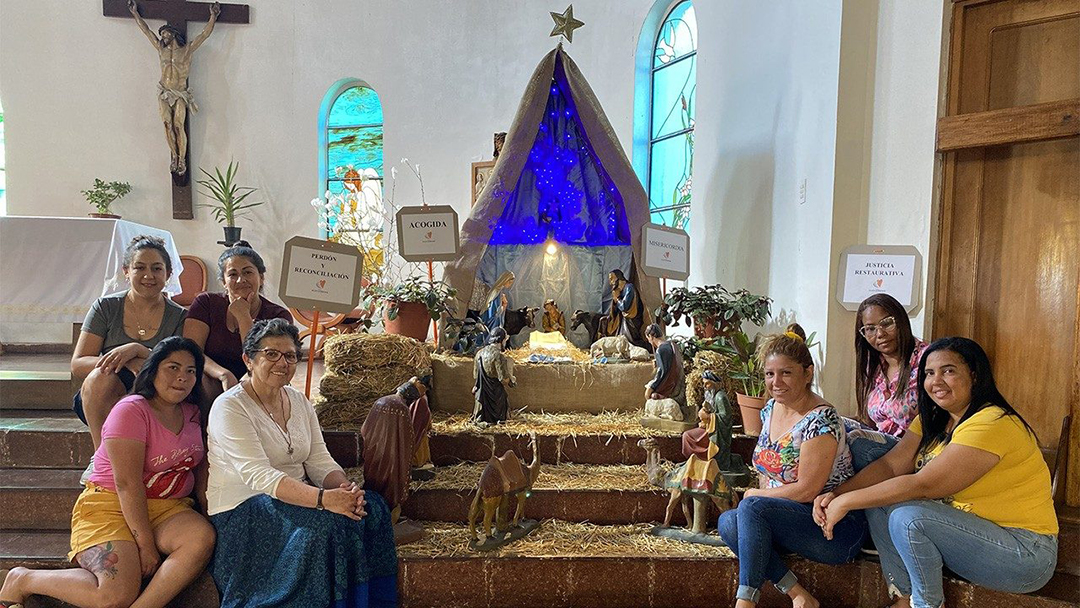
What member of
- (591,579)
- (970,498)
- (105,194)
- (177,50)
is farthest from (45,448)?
(177,50)

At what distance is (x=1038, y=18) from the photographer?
3676mm

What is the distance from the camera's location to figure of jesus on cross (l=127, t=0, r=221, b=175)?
8.27m

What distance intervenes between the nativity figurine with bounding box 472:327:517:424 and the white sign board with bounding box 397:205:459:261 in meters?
0.90

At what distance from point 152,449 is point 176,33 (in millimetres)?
7326

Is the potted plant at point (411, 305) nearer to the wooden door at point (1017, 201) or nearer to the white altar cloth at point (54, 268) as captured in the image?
the white altar cloth at point (54, 268)

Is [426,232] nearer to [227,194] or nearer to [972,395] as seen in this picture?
[972,395]

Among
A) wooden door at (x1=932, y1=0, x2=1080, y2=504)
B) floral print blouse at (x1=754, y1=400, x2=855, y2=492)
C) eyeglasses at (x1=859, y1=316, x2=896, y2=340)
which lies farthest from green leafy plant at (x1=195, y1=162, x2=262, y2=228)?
wooden door at (x1=932, y1=0, x2=1080, y2=504)

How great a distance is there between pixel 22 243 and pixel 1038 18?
672cm

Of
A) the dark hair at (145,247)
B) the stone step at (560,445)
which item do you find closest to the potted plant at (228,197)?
the dark hair at (145,247)

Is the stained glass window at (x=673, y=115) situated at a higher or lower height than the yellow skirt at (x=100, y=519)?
higher

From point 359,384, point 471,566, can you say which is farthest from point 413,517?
point 359,384

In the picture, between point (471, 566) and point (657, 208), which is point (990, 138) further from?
point (657, 208)

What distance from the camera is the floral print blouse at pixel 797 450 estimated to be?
2824 mm

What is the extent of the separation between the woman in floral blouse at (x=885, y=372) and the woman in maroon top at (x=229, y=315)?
289cm
